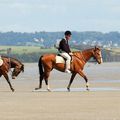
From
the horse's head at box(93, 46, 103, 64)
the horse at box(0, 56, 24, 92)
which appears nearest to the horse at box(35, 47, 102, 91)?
the horse's head at box(93, 46, 103, 64)

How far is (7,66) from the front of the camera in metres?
28.0

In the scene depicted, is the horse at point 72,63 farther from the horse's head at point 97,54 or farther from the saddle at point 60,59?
the saddle at point 60,59

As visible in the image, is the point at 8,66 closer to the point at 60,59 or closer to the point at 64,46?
the point at 60,59

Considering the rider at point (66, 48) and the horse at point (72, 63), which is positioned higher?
the rider at point (66, 48)

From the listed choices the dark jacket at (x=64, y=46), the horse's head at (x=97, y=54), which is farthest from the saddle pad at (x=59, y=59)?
the horse's head at (x=97, y=54)

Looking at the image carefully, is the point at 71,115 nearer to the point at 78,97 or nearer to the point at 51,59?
the point at 78,97

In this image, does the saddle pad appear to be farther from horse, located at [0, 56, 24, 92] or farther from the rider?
horse, located at [0, 56, 24, 92]

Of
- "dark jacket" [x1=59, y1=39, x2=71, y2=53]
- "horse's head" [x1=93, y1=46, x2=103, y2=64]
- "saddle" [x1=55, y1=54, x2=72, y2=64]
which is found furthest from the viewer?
"horse's head" [x1=93, y1=46, x2=103, y2=64]

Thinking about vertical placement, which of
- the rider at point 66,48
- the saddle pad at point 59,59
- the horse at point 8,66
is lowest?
the horse at point 8,66

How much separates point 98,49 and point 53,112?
11.2 m

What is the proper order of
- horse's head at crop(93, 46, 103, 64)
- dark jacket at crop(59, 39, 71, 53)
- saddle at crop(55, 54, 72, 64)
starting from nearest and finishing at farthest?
1. dark jacket at crop(59, 39, 71, 53)
2. saddle at crop(55, 54, 72, 64)
3. horse's head at crop(93, 46, 103, 64)

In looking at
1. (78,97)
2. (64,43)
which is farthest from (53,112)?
(64,43)

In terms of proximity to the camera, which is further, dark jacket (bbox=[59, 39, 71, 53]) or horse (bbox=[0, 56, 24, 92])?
horse (bbox=[0, 56, 24, 92])

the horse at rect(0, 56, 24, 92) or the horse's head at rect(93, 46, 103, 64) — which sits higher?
the horse's head at rect(93, 46, 103, 64)
